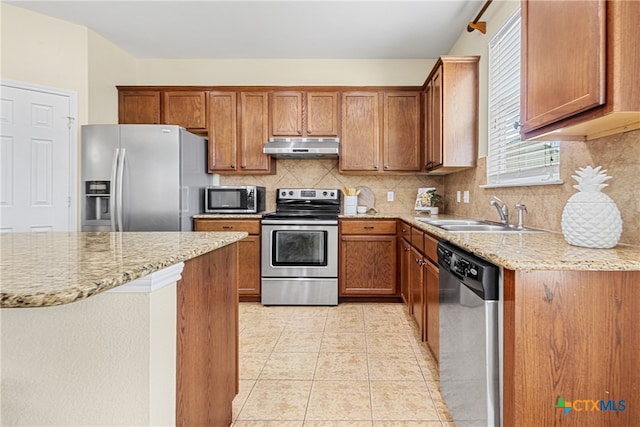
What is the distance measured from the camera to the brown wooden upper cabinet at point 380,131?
398 centimetres

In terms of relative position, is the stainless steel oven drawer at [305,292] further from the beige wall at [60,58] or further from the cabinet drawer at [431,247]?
the beige wall at [60,58]

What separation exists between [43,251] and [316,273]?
2.70 m

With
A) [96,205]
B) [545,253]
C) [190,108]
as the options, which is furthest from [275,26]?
[545,253]

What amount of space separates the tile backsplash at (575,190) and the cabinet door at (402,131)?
104 centimetres

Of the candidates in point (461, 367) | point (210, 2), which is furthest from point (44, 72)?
point (461, 367)

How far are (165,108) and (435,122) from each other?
113 inches

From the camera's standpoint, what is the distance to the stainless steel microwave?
389cm

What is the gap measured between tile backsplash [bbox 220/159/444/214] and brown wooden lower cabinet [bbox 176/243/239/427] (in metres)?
2.59

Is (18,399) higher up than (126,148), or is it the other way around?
(126,148)

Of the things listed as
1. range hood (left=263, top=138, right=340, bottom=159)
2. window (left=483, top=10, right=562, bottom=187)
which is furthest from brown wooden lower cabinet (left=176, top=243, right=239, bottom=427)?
range hood (left=263, top=138, right=340, bottom=159)

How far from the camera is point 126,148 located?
3.47 m

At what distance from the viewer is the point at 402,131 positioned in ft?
13.1

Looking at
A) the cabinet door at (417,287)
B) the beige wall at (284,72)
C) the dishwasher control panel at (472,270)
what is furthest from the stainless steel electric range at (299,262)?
the dishwasher control panel at (472,270)

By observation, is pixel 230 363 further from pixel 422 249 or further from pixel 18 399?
pixel 422 249
